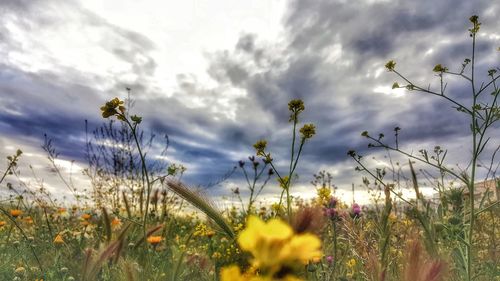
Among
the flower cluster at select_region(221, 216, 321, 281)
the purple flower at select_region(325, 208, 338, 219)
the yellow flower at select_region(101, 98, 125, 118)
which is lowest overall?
the flower cluster at select_region(221, 216, 321, 281)

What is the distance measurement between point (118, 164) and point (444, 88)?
6938 millimetres

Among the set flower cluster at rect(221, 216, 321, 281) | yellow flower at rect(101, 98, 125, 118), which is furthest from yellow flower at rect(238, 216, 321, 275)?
yellow flower at rect(101, 98, 125, 118)

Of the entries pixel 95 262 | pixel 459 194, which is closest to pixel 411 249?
pixel 95 262

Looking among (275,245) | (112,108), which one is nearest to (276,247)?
(275,245)

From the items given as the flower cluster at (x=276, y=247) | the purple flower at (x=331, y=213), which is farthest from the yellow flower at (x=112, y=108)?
the flower cluster at (x=276, y=247)

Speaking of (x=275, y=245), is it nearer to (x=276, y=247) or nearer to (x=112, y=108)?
(x=276, y=247)

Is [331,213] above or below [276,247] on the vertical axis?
above

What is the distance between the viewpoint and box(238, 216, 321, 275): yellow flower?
41 centimetres

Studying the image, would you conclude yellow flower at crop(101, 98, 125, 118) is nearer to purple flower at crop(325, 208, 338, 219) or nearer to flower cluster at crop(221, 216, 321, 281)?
purple flower at crop(325, 208, 338, 219)

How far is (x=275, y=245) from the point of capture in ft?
1.43

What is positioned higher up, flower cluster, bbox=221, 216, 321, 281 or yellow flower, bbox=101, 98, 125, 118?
yellow flower, bbox=101, 98, 125, 118

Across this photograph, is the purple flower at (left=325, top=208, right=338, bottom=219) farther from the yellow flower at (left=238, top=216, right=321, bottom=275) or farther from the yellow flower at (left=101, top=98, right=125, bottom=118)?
the yellow flower at (left=238, top=216, right=321, bottom=275)

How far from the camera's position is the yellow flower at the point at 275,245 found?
0.41m

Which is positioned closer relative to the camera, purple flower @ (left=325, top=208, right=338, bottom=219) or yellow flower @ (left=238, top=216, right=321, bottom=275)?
yellow flower @ (left=238, top=216, right=321, bottom=275)
